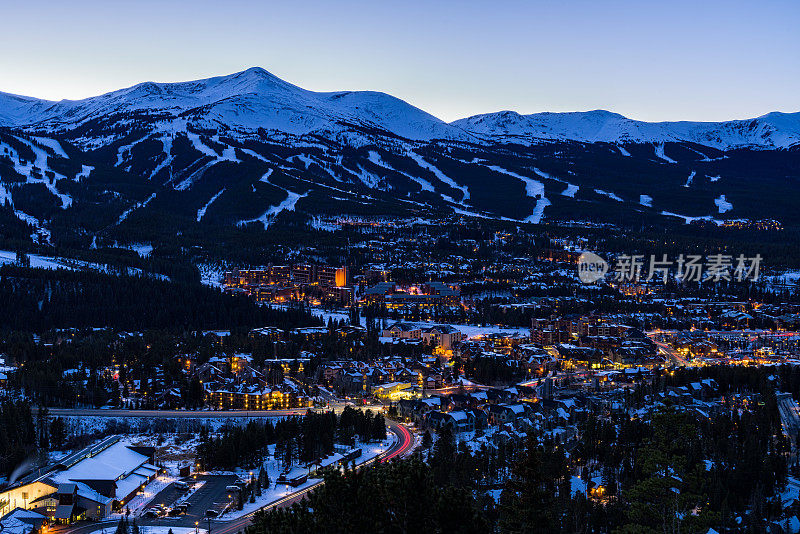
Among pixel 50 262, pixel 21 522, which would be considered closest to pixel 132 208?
pixel 50 262

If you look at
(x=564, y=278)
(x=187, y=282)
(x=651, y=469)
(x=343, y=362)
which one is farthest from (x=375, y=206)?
(x=651, y=469)

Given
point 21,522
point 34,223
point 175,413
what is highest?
point 34,223

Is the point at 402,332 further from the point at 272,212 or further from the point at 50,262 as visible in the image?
the point at 272,212

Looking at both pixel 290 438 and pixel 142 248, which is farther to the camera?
pixel 142 248

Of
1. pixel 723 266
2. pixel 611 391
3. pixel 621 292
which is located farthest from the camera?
pixel 723 266

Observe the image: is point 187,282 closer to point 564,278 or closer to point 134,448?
point 564,278

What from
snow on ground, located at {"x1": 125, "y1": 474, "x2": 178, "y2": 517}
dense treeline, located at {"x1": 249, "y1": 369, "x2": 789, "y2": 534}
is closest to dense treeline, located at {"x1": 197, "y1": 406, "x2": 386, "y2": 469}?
snow on ground, located at {"x1": 125, "y1": 474, "x2": 178, "y2": 517}

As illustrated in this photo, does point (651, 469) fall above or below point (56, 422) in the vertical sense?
above
